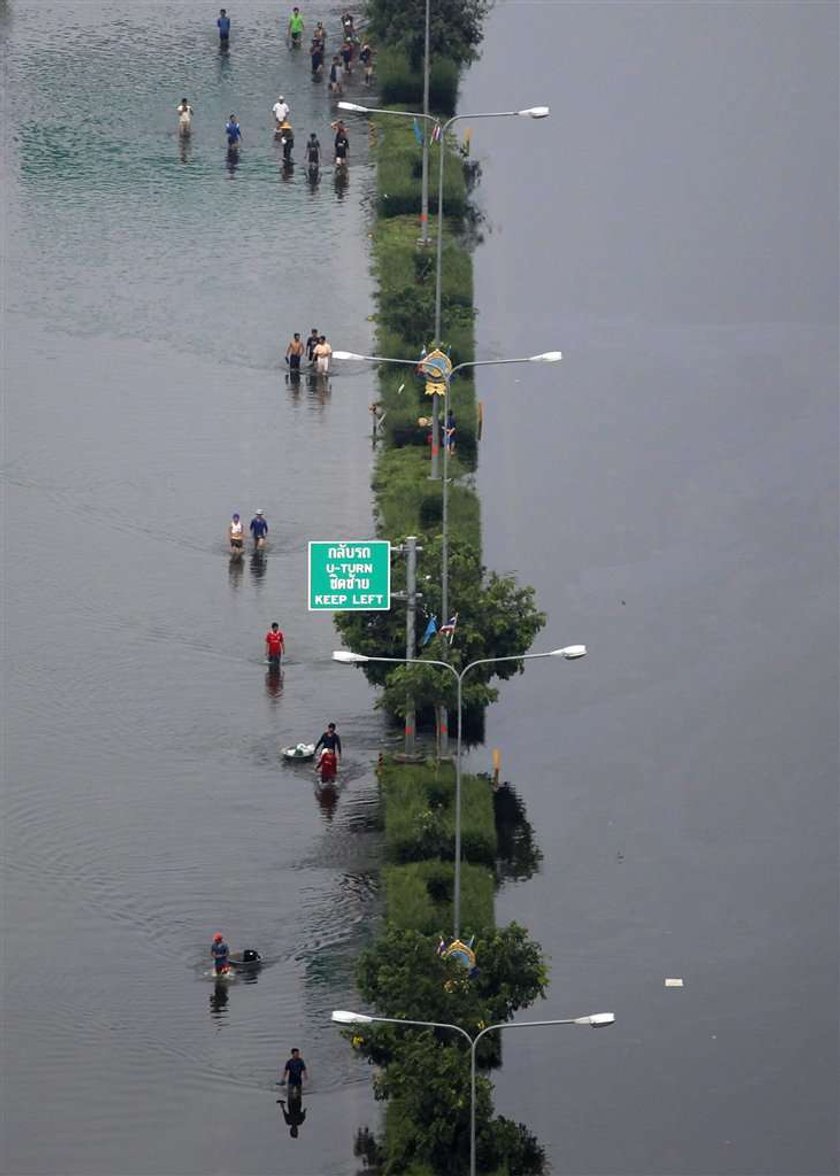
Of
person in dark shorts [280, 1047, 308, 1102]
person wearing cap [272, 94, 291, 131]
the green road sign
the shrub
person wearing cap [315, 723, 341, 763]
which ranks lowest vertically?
person in dark shorts [280, 1047, 308, 1102]

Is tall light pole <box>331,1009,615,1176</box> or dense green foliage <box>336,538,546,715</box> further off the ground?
dense green foliage <box>336,538,546,715</box>

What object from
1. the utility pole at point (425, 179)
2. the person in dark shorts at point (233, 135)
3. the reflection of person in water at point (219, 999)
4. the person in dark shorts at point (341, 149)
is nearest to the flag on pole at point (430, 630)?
the reflection of person in water at point (219, 999)

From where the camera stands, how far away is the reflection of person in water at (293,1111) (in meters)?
71.9

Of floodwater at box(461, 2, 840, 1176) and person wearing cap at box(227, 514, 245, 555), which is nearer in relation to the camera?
floodwater at box(461, 2, 840, 1176)

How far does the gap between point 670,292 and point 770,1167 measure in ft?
164

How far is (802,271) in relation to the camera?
118500 mm

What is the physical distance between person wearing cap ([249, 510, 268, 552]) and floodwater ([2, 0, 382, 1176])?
59cm

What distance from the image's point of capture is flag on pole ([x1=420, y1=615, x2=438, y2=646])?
82.4 metres

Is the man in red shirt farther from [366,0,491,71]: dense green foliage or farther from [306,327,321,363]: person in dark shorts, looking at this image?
[366,0,491,71]: dense green foliage

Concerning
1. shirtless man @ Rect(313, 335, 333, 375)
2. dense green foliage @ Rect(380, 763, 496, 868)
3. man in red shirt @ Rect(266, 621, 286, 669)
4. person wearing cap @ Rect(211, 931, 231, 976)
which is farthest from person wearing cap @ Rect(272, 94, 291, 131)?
person wearing cap @ Rect(211, 931, 231, 976)

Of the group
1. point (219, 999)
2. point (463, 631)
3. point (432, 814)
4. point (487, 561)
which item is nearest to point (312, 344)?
point (487, 561)

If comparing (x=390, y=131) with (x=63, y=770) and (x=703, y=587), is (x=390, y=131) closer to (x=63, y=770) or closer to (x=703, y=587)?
(x=703, y=587)

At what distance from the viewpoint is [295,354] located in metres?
107

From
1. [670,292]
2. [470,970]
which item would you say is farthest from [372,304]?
[470,970]
